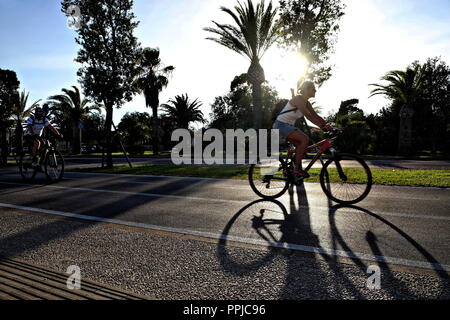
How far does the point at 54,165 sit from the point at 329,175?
855cm

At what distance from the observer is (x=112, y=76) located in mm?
15023

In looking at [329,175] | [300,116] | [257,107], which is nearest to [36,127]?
[300,116]

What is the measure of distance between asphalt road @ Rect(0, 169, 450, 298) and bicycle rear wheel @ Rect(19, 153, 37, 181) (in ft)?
9.23

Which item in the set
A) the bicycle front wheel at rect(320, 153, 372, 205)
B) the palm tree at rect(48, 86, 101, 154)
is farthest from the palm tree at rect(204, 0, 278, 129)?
the palm tree at rect(48, 86, 101, 154)

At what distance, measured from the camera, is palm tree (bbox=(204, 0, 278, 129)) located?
784 inches

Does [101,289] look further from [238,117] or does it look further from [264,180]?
[238,117]

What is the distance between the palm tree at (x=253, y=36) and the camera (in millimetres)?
19922

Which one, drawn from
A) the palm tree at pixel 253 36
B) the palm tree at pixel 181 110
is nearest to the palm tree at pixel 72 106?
the palm tree at pixel 181 110

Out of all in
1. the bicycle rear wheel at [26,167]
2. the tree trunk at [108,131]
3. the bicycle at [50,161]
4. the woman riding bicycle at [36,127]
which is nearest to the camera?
the woman riding bicycle at [36,127]

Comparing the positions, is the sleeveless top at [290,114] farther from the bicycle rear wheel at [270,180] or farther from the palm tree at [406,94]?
the palm tree at [406,94]

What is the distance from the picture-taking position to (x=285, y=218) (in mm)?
4426

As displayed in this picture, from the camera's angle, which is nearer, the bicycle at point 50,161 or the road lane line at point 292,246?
the road lane line at point 292,246

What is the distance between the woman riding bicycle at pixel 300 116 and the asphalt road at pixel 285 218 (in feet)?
2.89

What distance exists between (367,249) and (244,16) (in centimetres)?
2020
